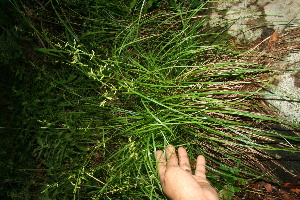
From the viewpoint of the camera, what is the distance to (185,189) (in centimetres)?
137

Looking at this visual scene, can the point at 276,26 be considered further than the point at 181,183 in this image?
Yes

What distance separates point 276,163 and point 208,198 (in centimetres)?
85

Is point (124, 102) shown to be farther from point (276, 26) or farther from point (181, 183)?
point (276, 26)

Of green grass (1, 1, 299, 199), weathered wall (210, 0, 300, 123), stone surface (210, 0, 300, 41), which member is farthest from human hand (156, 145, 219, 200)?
stone surface (210, 0, 300, 41)

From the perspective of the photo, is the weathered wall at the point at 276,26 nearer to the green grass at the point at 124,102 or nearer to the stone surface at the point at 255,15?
the stone surface at the point at 255,15

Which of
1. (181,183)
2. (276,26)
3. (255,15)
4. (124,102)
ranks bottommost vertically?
(181,183)

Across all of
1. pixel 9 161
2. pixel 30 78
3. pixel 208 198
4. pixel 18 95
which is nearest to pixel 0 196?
pixel 9 161

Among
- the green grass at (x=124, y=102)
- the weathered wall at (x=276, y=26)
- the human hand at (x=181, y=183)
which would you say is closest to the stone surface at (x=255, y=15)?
the weathered wall at (x=276, y=26)

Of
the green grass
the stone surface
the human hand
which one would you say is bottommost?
the human hand

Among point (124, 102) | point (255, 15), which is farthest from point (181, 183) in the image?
point (255, 15)

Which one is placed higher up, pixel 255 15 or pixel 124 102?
pixel 255 15

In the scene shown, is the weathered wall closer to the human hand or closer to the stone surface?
the stone surface

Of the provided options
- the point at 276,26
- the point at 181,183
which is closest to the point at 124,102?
the point at 181,183

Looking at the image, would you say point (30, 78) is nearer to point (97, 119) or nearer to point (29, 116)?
point (29, 116)
